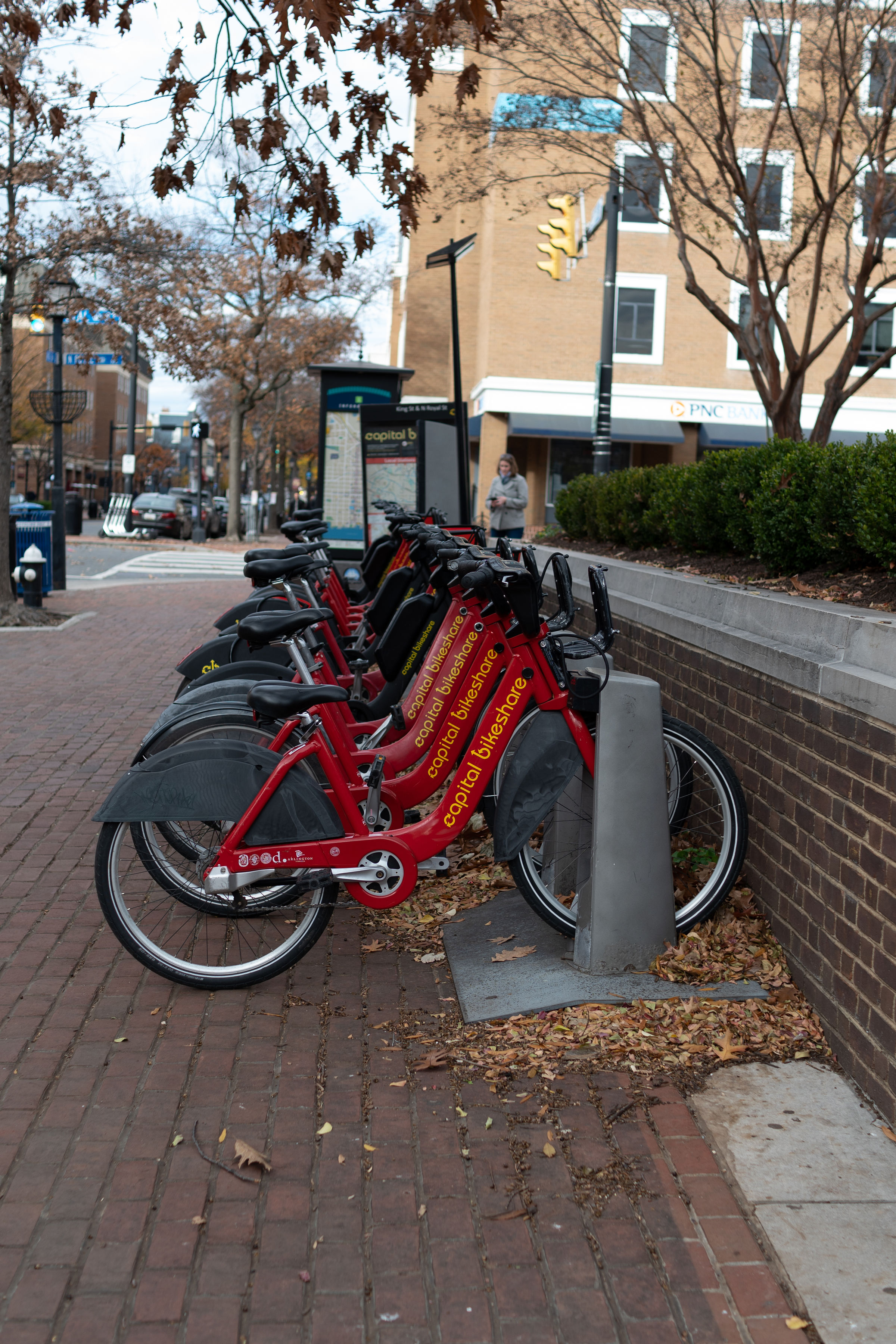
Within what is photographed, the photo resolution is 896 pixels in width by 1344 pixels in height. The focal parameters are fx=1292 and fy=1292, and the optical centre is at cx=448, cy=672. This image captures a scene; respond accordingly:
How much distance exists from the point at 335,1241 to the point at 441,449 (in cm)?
1017

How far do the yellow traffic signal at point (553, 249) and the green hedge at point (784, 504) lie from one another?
5.90 m

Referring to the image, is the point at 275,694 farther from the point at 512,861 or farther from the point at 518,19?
the point at 518,19

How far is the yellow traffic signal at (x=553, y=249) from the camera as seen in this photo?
13.8m

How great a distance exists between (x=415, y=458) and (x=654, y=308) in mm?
27662

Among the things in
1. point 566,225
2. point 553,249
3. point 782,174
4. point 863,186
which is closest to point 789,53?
point 566,225

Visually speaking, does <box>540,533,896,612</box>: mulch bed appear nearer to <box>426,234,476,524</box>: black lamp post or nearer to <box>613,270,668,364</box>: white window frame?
<box>426,234,476,524</box>: black lamp post

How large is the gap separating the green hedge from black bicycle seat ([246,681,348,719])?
86.8 inches

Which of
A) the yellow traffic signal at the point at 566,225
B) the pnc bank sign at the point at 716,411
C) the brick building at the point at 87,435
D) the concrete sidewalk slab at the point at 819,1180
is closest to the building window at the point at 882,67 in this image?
the yellow traffic signal at the point at 566,225

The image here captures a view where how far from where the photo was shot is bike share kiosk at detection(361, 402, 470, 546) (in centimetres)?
1225

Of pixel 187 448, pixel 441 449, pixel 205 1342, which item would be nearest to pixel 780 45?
pixel 441 449

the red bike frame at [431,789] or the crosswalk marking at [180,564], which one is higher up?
the red bike frame at [431,789]

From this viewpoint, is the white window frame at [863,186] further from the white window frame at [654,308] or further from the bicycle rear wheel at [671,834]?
the white window frame at [654,308]

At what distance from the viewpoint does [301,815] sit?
13.0ft

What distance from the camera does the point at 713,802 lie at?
440 cm
